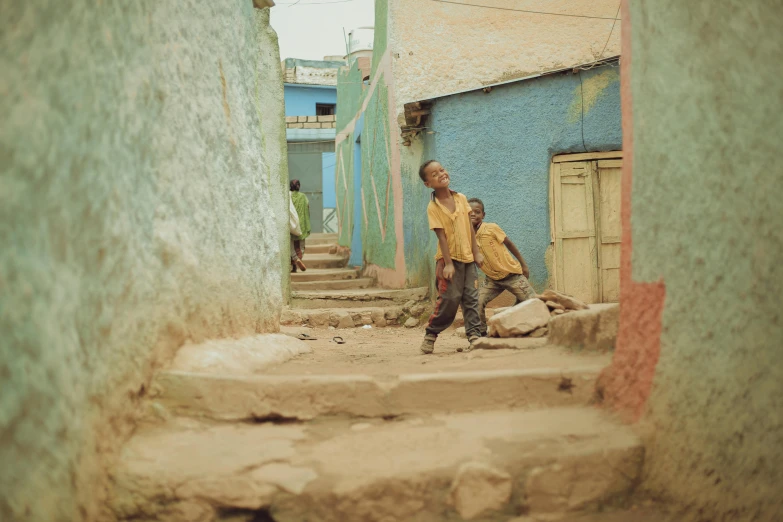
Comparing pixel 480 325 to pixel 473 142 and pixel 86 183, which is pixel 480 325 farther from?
pixel 473 142

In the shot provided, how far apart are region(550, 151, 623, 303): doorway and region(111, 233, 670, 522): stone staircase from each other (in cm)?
549

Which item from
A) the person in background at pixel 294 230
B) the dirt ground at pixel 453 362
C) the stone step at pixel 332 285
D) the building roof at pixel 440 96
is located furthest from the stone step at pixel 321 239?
the dirt ground at pixel 453 362

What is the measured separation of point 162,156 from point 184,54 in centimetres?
54

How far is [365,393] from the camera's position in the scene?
96.0 inches

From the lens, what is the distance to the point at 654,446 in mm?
2123

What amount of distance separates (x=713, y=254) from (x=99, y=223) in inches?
72.5

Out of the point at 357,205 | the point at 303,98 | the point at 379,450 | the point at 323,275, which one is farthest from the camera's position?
the point at 303,98

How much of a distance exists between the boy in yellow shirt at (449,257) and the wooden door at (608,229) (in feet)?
13.0

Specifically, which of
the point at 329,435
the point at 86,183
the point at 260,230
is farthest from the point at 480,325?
the point at 86,183

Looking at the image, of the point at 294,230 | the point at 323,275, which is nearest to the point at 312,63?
the point at 323,275

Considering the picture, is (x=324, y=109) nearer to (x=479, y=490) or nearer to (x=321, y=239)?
(x=321, y=239)

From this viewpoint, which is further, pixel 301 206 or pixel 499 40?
pixel 301 206

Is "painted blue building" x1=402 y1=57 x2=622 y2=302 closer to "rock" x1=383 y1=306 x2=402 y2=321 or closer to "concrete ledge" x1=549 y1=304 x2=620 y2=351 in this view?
"rock" x1=383 y1=306 x2=402 y2=321

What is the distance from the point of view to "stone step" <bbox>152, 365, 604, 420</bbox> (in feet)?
7.82
